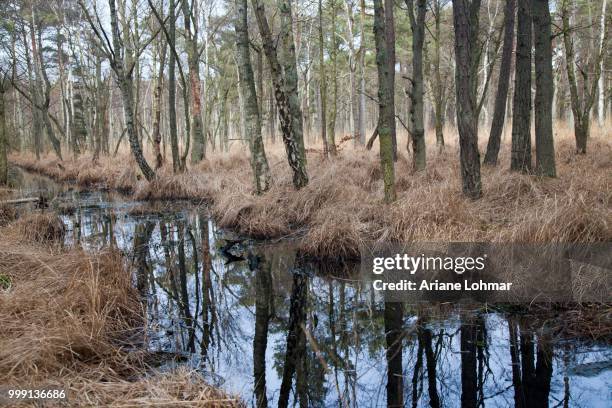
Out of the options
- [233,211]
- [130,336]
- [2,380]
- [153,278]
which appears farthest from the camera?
[233,211]

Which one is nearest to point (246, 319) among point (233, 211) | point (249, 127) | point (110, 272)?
point (110, 272)

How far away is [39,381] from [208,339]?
1.41 metres

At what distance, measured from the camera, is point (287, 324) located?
4.27 m

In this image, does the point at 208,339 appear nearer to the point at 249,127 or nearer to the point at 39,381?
the point at 39,381

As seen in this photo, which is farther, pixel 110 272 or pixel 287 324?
pixel 110 272

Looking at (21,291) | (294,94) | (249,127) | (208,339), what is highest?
(294,94)

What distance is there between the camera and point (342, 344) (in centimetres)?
380

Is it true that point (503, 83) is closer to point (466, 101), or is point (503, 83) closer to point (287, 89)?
point (466, 101)

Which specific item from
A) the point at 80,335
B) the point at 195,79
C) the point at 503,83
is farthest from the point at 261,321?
the point at 195,79

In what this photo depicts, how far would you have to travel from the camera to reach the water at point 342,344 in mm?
3117

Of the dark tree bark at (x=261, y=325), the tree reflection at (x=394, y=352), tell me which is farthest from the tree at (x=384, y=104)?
the tree reflection at (x=394, y=352)

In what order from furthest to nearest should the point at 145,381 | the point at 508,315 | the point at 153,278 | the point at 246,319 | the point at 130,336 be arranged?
the point at 153,278 < the point at 246,319 < the point at 508,315 < the point at 130,336 < the point at 145,381

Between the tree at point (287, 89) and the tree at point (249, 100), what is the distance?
0.54 m

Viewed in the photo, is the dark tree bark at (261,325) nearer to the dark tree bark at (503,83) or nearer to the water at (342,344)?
the water at (342,344)
